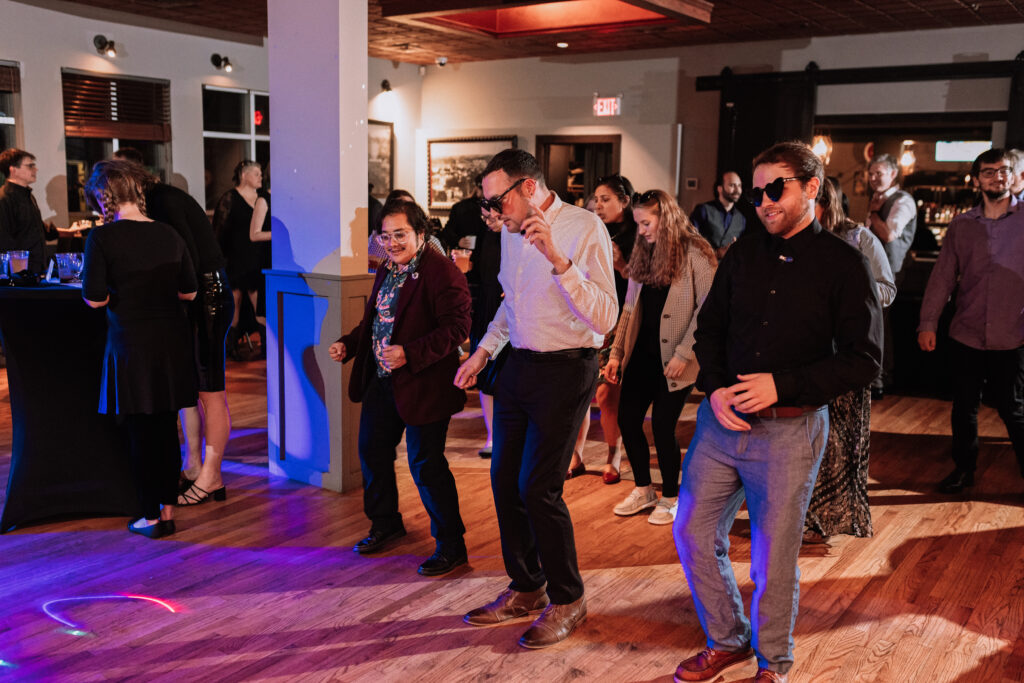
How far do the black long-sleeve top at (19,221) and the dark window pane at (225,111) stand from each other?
10.4 feet

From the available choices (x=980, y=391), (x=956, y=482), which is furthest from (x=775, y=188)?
(x=956, y=482)

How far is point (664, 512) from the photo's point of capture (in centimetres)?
431

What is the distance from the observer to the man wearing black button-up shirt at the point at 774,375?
2379mm

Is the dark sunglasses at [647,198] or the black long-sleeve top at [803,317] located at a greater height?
the dark sunglasses at [647,198]

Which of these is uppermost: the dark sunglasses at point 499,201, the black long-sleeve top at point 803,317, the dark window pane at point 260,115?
the dark window pane at point 260,115

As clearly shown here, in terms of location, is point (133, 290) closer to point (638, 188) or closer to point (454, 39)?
point (454, 39)

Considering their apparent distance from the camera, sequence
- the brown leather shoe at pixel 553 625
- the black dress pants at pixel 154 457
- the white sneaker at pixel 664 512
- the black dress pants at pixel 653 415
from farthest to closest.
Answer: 1. the white sneaker at pixel 664 512
2. the black dress pants at pixel 653 415
3. the black dress pants at pixel 154 457
4. the brown leather shoe at pixel 553 625

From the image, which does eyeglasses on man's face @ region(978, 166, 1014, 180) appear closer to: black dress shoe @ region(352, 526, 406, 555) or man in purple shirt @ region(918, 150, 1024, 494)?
man in purple shirt @ region(918, 150, 1024, 494)

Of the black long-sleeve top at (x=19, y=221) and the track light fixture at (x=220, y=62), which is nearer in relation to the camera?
the black long-sleeve top at (x=19, y=221)

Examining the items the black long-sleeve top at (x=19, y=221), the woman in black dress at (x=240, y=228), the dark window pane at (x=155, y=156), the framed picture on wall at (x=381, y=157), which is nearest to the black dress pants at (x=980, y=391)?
the woman in black dress at (x=240, y=228)

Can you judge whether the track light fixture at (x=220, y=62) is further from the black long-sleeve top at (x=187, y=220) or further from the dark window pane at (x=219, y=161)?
the black long-sleeve top at (x=187, y=220)

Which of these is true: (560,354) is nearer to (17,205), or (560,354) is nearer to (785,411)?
(785,411)

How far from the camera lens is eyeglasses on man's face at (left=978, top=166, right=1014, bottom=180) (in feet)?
14.8

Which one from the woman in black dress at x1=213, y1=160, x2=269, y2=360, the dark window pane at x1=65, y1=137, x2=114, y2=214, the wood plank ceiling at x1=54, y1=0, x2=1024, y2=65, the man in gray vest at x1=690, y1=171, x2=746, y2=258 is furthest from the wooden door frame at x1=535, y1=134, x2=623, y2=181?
the dark window pane at x1=65, y1=137, x2=114, y2=214
